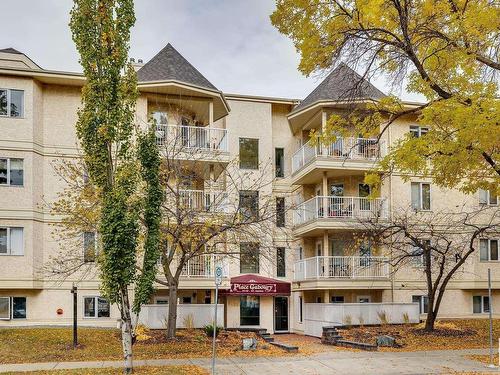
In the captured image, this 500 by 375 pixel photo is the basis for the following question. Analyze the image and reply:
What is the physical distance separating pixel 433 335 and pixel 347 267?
5.55m

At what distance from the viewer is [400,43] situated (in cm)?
1257

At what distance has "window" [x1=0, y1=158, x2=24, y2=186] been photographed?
23531mm

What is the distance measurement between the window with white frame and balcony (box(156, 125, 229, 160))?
949cm

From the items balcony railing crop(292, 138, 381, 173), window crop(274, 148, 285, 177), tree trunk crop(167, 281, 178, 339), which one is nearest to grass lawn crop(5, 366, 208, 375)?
tree trunk crop(167, 281, 178, 339)

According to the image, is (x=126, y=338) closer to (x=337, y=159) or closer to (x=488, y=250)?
(x=337, y=159)

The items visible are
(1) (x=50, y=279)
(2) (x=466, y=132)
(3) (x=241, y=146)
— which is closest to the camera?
(2) (x=466, y=132)

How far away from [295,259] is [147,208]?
17.1 m

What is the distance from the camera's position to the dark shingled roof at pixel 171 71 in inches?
978

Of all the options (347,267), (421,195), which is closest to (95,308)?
(347,267)

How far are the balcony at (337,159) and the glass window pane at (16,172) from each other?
13.3m

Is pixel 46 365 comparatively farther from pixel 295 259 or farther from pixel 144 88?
pixel 295 259

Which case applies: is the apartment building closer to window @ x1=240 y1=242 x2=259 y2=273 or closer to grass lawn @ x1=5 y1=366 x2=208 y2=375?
window @ x1=240 y1=242 x2=259 y2=273

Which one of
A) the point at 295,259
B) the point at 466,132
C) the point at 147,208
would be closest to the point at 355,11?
the point at 466,132

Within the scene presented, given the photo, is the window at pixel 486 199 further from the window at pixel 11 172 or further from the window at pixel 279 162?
the window at pixel 11 172
